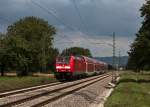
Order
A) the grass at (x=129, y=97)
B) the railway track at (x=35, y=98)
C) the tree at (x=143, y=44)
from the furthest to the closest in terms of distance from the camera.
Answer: the tree at (x=143, y=44)
the railway track at (x=35, y=98)
the grass at (x=129, y=97)

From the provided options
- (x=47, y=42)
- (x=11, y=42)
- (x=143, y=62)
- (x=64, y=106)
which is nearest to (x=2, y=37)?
(x=11, y=42)

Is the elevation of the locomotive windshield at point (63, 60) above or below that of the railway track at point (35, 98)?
above

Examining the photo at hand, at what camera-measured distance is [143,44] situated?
190ft

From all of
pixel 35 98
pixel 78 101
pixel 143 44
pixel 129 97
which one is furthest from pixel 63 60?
pixel 78 101

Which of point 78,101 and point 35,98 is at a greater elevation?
point 35,98

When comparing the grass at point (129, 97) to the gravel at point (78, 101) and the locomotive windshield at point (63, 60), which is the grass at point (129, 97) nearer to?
the gravel at point (78, 101)

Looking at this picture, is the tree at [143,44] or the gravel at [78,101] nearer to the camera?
the gravel at [78,101]

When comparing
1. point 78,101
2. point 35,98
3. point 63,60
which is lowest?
point 78,101

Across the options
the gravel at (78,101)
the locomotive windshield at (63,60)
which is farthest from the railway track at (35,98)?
the locomotive windshield at (63,60)

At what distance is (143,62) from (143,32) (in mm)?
4146

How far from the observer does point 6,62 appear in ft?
243

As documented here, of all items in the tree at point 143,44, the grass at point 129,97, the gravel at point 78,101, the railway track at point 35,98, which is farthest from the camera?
the tree at point 143,44

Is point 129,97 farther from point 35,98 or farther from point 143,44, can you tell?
point 143,44

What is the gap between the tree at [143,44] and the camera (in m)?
58.0
